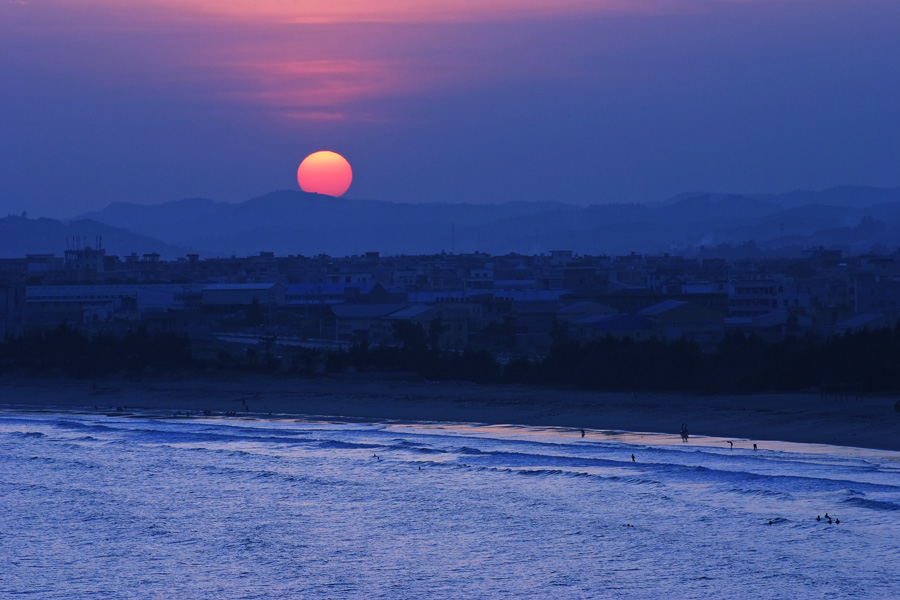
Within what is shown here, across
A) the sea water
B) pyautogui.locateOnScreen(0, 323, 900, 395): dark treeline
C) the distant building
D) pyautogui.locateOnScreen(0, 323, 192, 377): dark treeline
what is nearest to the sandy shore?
pyautogui.locateOnScreen(0, 323, 192, 377): dark treeline

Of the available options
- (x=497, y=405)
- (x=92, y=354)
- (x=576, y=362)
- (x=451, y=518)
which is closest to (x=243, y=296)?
(x=92, y=354)

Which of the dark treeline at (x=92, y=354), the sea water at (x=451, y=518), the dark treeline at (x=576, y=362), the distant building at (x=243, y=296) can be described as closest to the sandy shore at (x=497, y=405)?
the dark treeline at (x=92, y=354)

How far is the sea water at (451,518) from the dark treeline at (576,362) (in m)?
5.36

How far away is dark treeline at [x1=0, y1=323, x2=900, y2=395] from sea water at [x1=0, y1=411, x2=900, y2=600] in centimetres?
536

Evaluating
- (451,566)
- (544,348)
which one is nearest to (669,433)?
(451,566)

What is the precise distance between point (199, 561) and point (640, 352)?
17.1 metres

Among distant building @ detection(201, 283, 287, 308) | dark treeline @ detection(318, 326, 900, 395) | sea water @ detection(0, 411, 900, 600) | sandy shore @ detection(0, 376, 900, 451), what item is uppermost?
distant building @ detection(201, 283, 287, 308)

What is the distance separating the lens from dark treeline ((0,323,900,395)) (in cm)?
2575

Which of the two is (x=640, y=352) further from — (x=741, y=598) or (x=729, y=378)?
(x=741, y=598)

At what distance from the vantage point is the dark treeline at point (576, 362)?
84.5 feet

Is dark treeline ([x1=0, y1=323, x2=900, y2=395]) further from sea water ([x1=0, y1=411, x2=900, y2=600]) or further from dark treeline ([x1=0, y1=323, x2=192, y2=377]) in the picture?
sea water ([x1=0, y1=411, x2=900, y2=600])

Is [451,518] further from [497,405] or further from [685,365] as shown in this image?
[685,365]

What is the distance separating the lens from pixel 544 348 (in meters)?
43.2

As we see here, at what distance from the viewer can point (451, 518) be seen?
1630 cm
